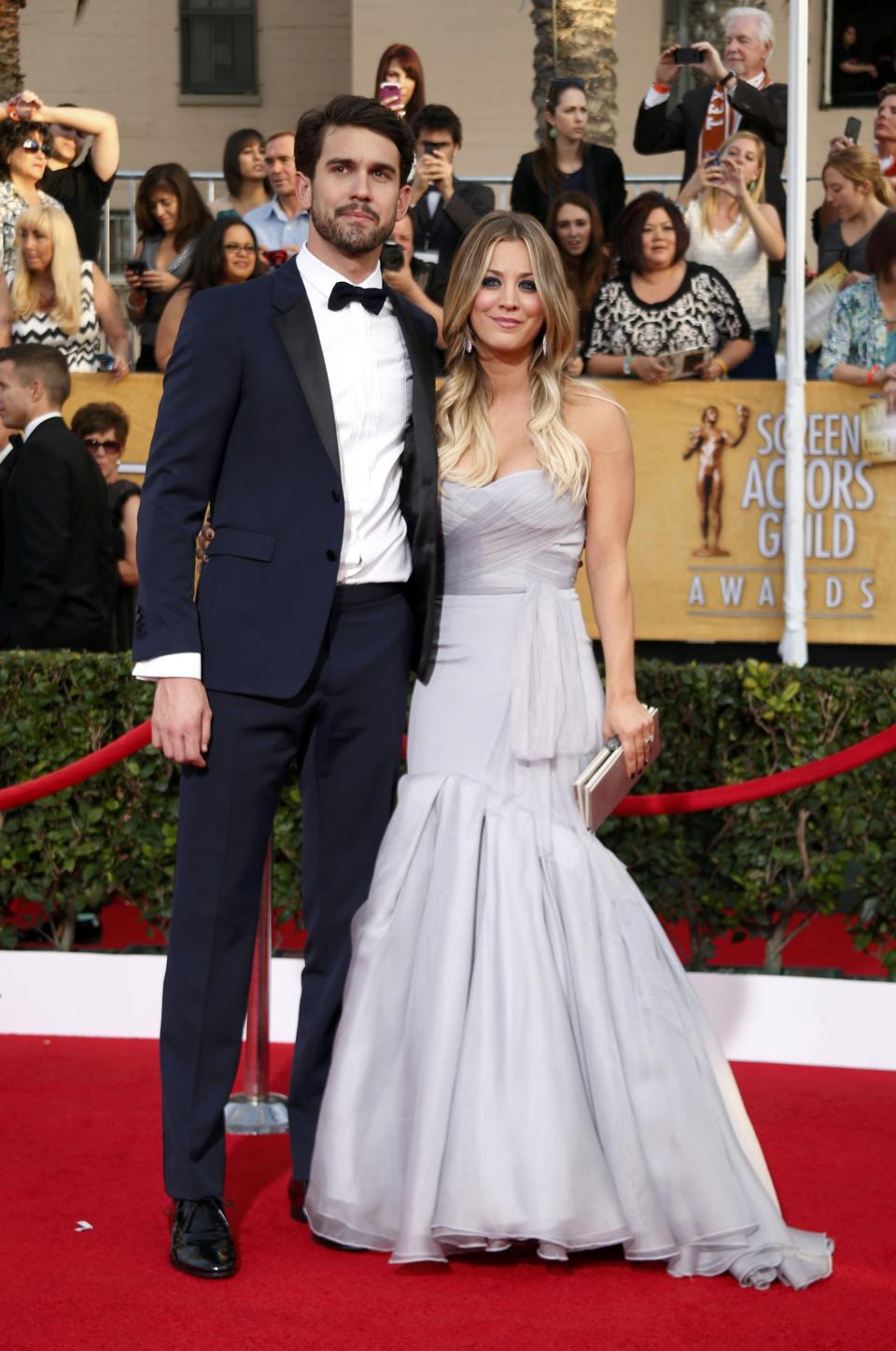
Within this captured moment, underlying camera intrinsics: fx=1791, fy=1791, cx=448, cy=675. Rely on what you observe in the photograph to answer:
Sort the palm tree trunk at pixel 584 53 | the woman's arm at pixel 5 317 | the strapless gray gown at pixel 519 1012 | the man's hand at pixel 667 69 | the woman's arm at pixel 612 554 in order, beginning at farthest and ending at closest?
the palm tree trunk at pixel 584 53 < the man's hand at pixel 667 69 < the woman's arm at pixel 5 317 < the woman's arm at pixel 612 554 < the strapless gray gown at pixel 519 1012

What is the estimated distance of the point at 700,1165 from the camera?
3.47 metres

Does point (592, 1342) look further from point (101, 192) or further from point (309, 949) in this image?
point (101, 192)

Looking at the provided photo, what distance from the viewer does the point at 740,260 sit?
843 cm

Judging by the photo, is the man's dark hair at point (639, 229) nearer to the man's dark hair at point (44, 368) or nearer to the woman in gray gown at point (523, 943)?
the man's dark hair at point (44, 368)

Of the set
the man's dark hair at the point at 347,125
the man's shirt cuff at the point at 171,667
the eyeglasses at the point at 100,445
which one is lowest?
the man's shirt cuff at the point at 171,667

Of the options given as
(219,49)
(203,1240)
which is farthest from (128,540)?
(219,49)

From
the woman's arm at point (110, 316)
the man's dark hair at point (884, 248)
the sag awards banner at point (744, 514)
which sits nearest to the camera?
Answer: the man's dark hair at point (884, 248)

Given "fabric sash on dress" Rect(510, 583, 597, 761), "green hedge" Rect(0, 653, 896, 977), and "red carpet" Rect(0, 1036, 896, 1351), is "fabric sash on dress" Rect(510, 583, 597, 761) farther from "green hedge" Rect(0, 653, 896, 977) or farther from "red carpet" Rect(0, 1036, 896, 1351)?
"green hedge" Rect(0, 653, 896, 977)

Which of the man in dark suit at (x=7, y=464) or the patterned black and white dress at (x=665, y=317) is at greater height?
the patterned black and white dress at (x=665, y=317)

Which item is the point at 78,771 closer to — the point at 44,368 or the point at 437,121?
the point at 44,368

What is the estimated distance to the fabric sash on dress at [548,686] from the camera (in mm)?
3711

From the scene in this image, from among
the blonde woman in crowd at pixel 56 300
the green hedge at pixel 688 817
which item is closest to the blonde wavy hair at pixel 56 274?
the blonde woman in crowd at pixel 56 300

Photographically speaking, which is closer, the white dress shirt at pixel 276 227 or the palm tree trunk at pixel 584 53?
the white dress shirt at pixel 276 227

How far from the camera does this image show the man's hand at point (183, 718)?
3.54 m
